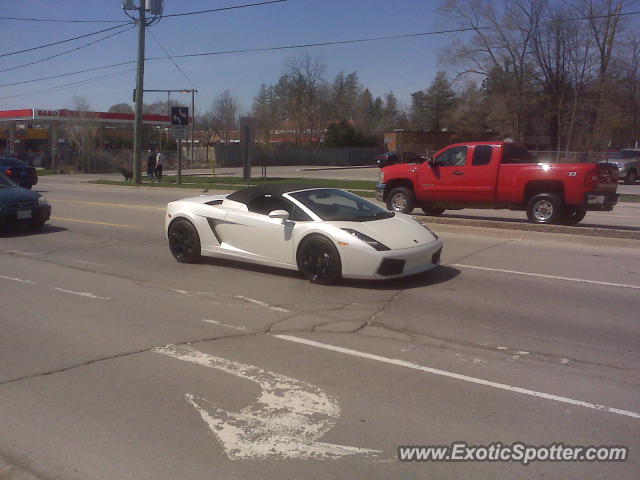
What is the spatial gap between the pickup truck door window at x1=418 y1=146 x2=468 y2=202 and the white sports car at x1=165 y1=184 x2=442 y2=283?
5.92m

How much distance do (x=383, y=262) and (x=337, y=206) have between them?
4.88 ft

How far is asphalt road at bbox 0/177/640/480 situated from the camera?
4246 mm

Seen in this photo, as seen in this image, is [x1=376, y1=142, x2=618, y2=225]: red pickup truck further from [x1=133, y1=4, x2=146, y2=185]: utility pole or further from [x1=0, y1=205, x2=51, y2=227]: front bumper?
[x1=133, y1=4, x2=146, y2=185]: utility pole

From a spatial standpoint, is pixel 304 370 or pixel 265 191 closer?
pixel 304 370

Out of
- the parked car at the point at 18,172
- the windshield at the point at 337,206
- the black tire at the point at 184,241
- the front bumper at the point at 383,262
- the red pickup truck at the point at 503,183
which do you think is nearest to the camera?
the front bumper at the point at 383,262

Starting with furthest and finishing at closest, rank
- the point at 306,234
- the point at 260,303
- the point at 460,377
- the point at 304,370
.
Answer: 1. the point at 306,234
2. the point at 260,303
3. the point at 304,370
4. the point at 460,377

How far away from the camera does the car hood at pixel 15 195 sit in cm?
1395

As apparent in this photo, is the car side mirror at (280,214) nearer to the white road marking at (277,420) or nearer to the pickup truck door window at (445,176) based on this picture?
the white road marking at (277,420)

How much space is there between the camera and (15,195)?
14.2 m

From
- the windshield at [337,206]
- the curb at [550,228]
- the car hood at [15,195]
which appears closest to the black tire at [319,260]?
the windshield at [337,206]

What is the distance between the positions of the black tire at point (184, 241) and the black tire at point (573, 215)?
27.5ft

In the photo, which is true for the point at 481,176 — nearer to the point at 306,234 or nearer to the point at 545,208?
the point at 545,208

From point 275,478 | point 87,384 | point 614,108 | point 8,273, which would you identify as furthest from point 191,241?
point 614,108

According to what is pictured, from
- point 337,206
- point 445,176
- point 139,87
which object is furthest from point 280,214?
point 139,87
